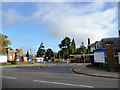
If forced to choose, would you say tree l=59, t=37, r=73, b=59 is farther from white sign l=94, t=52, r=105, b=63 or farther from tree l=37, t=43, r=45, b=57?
white sign l=94, t=52, r=105, b=63

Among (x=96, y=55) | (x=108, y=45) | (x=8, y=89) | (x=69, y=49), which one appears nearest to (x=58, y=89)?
(x=8, y=89)

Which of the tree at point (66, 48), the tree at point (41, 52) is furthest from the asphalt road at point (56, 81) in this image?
the tree at point (41, 52)

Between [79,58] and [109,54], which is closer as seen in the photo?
[109,54]

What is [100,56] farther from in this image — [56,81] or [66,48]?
[66,48]

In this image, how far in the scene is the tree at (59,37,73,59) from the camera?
2621 inches

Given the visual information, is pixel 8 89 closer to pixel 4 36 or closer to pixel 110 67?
pixel 110 67

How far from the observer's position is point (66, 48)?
6788 cm

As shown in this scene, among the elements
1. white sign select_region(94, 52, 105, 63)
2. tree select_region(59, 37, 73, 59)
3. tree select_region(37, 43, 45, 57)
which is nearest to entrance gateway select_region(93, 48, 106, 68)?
white sign select_region(94, 52, 105, 63)

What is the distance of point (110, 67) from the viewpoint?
13906mm

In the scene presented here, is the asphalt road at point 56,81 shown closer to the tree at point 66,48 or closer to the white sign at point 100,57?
the white sign at point 100,57

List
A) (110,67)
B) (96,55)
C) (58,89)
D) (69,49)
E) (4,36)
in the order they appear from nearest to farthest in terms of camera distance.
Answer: (58,89)
(110,67)
(96,55)
(4,36)
(69,49)

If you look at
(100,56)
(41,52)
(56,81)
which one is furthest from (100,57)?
(41,52)

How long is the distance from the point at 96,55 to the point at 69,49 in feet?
160

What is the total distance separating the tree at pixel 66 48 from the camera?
66562mm
